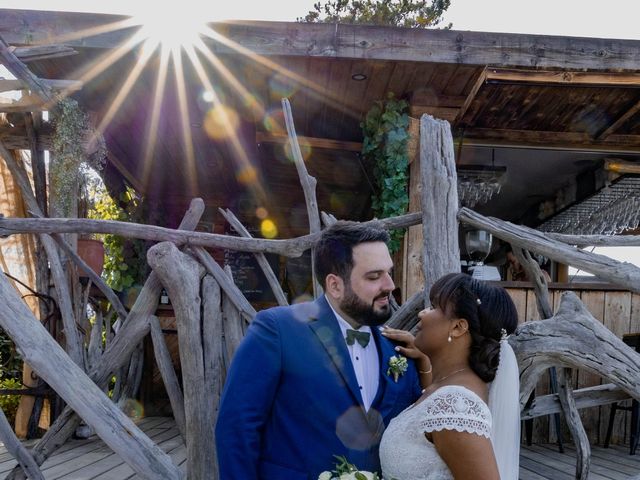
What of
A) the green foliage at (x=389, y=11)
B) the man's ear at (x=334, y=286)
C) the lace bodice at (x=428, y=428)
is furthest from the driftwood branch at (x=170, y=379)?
the green foliage at (x=389, y=11)

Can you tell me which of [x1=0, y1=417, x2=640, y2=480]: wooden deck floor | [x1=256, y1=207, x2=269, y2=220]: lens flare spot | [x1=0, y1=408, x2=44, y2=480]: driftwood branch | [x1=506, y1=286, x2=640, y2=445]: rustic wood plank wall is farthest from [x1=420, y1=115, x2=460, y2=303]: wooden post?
[x1=256, y1=207, x2=269, y2=220]: lens flare spot

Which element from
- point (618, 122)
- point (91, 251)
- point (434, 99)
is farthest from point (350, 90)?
point (91, 251)

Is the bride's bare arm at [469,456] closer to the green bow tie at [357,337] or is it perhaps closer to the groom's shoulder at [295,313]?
the green bow tie at [357,337]

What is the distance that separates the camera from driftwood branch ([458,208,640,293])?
8.90ft

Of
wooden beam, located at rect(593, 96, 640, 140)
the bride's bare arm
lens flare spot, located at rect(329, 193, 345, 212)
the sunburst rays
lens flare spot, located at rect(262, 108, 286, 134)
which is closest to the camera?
the bride's bare arm

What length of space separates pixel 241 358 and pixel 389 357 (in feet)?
1.90

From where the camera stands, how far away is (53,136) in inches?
238

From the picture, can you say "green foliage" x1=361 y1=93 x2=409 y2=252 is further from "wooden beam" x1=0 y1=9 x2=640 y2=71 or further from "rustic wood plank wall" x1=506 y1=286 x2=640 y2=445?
"rustic wood plank wall" x1=506 y1=286 x2=640 y2=445

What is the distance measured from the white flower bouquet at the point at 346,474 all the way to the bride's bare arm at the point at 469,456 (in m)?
0.29

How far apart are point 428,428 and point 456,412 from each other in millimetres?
108

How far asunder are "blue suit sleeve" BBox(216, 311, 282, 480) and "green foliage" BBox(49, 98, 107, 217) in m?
4.14

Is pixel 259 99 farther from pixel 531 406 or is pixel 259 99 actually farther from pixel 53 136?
pixel 531 406

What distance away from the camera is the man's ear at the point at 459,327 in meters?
2.05

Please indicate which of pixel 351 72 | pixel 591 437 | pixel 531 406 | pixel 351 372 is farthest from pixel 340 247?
pixel 591 437
